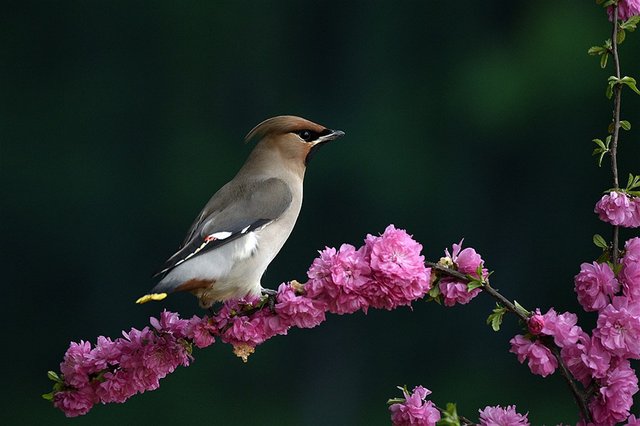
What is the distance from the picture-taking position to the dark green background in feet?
13.7

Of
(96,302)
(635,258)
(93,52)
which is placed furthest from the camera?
(93,52)

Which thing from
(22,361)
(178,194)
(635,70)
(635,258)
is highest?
(635,258)

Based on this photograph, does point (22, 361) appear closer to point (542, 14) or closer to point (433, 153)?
point (433, 153)

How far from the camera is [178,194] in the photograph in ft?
14.3

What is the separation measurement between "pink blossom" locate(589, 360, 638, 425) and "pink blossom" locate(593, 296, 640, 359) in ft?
0.07

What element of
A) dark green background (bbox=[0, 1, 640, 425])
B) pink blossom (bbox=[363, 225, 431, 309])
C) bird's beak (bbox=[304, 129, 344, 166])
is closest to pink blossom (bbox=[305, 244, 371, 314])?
pink blossom (bbox=[363, 225, 431, 309])

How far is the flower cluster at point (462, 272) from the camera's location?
120 cm

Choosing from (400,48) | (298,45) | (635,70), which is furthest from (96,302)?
(635,70)

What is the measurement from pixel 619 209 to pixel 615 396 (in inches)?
8.0

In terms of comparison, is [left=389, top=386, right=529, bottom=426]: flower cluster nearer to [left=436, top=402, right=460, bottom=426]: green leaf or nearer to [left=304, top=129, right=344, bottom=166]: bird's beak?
[left=436, top=402, right=460, bottom=426]: green leaf

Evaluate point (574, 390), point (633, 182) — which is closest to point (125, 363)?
point (574, 390)

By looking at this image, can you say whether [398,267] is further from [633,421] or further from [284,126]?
[284,126]

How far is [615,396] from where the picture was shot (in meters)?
1.18

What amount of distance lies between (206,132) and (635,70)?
5.57 feet
